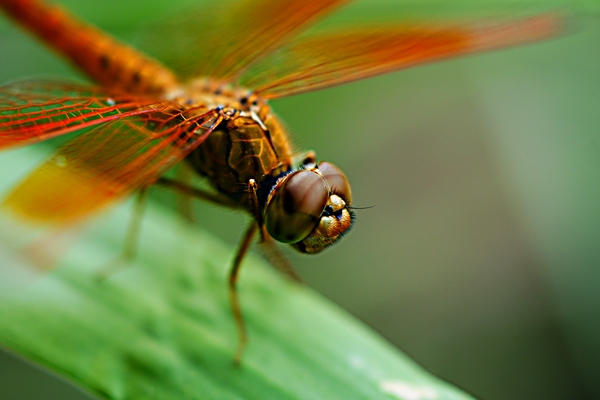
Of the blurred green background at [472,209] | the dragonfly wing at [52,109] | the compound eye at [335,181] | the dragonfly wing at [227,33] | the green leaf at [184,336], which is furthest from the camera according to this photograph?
the blurred green background at [472,209]

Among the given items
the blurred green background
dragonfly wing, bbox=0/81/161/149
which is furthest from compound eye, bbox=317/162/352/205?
the blurred green background

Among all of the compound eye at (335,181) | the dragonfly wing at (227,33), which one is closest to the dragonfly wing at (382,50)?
the dragonfly wing at (227,33)

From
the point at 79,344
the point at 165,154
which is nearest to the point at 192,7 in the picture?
the point at 165,154

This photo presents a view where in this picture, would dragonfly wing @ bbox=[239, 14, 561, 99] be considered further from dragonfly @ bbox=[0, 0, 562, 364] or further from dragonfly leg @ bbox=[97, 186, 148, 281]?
dragonfly leg @ bbox=[97, 186, 148, 281]

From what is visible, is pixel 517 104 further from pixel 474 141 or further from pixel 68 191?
pixel 68 191

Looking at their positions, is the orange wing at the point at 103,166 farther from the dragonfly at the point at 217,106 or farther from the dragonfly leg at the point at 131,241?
the dragonfly leg at the point at 131,241

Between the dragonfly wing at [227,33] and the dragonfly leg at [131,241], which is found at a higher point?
the dragonfly wing at [227,33]

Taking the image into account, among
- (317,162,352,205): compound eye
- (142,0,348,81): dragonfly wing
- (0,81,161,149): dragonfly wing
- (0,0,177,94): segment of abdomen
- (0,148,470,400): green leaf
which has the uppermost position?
(142,0,348,81): dragonfly wing
